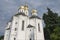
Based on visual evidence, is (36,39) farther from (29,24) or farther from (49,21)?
(49,21)

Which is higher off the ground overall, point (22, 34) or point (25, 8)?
point (25, 8)

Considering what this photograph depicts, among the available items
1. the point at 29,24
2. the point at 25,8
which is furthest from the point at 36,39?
the point at 25,8

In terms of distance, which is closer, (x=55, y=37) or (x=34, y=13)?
(x=55, y=37)

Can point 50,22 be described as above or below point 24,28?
above

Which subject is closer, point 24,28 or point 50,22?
point 24,28

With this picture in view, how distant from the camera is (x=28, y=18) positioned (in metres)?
33.8

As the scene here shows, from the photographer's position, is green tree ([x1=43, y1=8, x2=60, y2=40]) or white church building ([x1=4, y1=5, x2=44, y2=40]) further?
green tree ([x1=43, y1=8, x2=60, y2=40])

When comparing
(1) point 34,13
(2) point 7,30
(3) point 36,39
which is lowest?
(3) point 36,39

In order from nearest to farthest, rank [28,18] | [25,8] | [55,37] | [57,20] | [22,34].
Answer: [55,37] < [22,34] < [28,18] < [57,20] < [25,8]

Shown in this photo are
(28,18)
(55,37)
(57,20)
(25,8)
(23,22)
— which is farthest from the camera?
(25,8)

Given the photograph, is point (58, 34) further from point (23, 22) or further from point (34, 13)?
point (34, 13)

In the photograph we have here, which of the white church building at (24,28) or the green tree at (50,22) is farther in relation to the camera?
the green tree at (50,22)

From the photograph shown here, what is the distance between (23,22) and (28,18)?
106 inches

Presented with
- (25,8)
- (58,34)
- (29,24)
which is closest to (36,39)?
(29,24)
